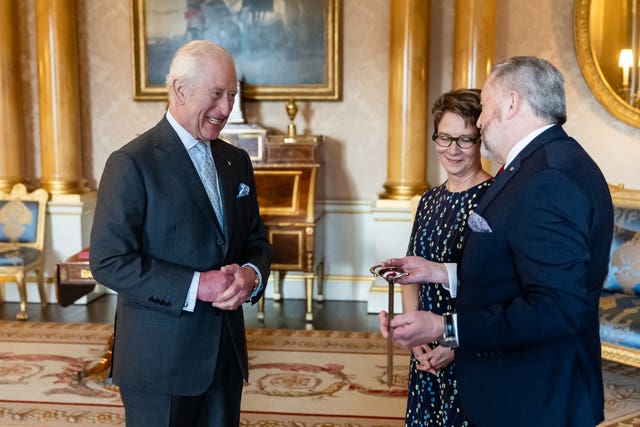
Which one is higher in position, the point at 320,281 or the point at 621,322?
the point at 621,322

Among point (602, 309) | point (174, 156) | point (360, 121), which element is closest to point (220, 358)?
point (174, 156)

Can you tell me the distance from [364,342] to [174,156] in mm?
3105

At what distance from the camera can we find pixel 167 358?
2051 mm

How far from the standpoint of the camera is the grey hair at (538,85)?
5.17ft

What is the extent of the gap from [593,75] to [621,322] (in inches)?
103

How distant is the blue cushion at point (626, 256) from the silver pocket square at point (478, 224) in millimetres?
2966

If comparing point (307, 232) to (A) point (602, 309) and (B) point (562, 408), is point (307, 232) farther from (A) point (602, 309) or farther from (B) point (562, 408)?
(B) point (562, 408)

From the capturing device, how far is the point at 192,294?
6.60 feet

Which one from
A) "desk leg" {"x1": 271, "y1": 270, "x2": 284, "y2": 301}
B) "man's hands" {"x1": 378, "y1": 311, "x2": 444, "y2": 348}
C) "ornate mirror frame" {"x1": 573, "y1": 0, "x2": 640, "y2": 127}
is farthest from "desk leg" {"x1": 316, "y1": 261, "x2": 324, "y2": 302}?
"man's hands" {"x1": 378, "y1": 311, "x2": 444, "y2": 348}

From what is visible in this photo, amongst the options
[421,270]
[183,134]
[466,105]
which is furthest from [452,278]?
[183,134]

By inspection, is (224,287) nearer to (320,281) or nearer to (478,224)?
(478,224)

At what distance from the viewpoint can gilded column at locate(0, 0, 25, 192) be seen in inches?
235

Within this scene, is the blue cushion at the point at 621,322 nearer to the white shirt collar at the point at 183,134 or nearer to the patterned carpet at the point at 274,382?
the patterned carpet at the point at 274,382

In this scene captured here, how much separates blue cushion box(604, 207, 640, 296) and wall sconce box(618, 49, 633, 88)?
1.74m
